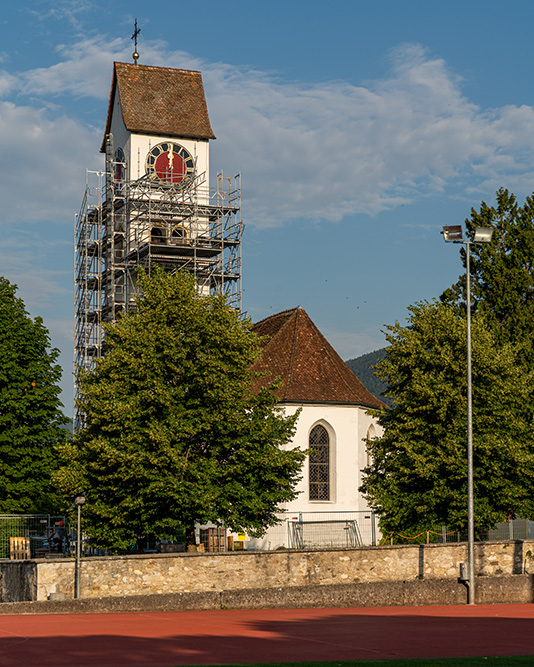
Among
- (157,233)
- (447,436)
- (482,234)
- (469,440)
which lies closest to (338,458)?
(447,436)

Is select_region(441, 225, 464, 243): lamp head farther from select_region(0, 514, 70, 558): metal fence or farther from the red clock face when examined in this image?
the red clock face

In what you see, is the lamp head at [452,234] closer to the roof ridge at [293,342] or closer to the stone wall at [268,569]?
the stone wall at [268,569]

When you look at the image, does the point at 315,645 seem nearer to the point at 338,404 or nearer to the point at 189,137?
the point at 338,404

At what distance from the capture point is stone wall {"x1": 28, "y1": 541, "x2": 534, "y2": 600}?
2594 cm

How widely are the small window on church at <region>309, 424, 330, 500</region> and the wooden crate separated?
16944mm

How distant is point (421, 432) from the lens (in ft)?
119

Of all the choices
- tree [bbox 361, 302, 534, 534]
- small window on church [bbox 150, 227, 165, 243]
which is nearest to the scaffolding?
small window on church [bbox 150, 227, 165, 243]

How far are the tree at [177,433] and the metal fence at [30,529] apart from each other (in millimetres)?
2803

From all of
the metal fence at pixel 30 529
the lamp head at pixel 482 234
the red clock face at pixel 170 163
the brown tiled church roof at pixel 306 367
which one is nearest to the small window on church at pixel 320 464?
the brown tiled church roof at pixel 306 367

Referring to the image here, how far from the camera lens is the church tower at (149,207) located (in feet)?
185

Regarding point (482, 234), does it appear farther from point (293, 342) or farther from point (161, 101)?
point (161, 101)

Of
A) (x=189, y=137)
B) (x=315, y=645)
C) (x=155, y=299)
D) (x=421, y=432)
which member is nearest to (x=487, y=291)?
(x=421, y=432)

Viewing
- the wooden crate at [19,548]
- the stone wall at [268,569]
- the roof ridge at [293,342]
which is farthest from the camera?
the roof ridge at [293,342]

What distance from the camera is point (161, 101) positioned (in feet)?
214
